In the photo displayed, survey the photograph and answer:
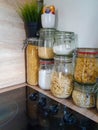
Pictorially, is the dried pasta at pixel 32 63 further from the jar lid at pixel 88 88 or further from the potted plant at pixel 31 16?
the jar lid at pixel 88 88

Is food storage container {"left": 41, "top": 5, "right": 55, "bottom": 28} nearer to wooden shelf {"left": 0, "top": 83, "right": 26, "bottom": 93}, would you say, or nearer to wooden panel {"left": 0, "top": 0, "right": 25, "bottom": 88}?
wooden panel {"left": 0, "top": 0, "right": 25, "bottom": 88}

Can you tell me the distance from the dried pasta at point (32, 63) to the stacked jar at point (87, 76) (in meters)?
0.29

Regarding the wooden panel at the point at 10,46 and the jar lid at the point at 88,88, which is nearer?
the jar lid at the point at 88,88

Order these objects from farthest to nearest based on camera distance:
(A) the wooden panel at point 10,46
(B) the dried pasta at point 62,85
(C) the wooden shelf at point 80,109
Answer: (A) the wooden panel at point 10,46, (B) the dried pasta at point 62,85, (C) the wooden shelf at point 80,109

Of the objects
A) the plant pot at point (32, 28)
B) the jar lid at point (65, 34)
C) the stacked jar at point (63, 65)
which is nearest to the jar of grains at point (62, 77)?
the stacked jar at point (63, 65)

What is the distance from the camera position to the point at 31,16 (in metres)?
0.86

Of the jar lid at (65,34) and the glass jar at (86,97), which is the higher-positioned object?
the jar lid at (65,34)

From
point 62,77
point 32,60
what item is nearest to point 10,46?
point 32,60

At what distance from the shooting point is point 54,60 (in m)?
0.80

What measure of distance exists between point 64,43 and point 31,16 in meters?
0.26

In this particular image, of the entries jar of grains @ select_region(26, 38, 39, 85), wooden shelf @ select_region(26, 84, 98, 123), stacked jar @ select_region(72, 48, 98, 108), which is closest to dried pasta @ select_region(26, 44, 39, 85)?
jar of grains @ select_region(26, 38, 39, 85)

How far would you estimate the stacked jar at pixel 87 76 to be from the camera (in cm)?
66

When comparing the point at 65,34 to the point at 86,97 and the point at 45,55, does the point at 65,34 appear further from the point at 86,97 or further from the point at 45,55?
the point at 86,97

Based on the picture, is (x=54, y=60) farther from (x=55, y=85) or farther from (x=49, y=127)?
(x=49, y=127)
